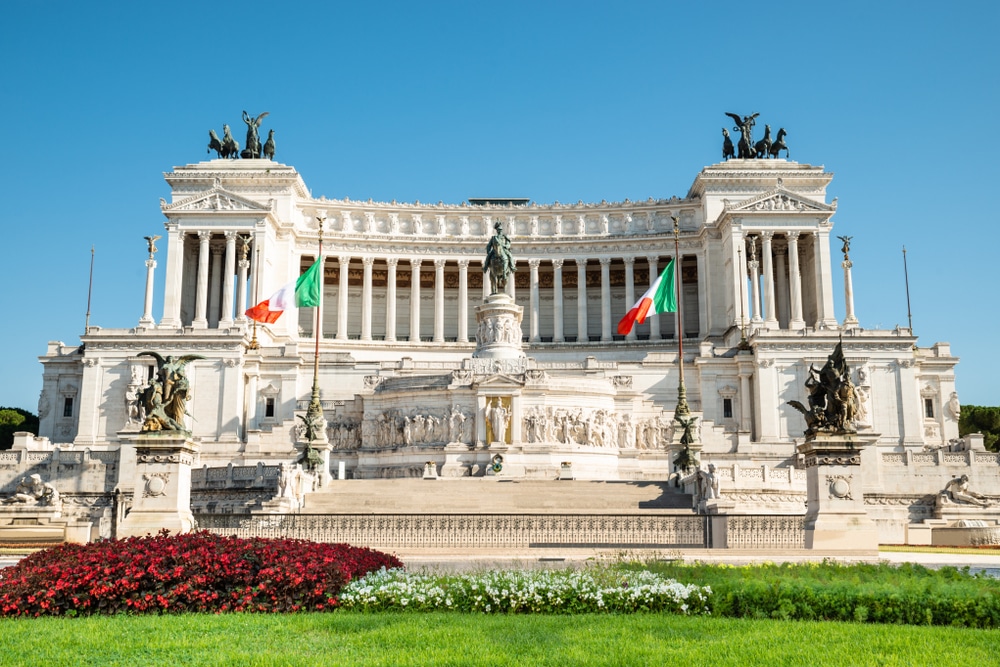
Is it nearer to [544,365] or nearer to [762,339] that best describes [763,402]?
[762,339]

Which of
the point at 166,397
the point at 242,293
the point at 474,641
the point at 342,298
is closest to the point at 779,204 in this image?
the point at 342,298

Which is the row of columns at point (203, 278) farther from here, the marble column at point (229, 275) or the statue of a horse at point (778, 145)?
the statue of a horse at point (778, 145)

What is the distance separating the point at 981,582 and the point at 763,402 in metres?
55.0

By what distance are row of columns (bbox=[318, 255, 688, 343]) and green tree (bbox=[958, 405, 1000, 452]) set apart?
29.3 meters

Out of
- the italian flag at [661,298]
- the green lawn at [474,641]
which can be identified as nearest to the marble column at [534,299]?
the italian flag at [661,298]

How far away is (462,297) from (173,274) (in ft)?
86.8

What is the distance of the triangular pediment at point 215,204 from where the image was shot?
86.3 meters

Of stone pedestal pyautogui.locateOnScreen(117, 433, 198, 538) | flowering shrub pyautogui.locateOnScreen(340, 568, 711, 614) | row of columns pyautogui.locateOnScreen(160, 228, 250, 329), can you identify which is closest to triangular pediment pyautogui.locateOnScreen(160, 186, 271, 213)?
row of columns pyautogui.locateOnScreen(160, 228, 250, 329)

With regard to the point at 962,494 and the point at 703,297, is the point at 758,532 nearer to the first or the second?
the point at 962,494

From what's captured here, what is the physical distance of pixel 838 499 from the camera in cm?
2970

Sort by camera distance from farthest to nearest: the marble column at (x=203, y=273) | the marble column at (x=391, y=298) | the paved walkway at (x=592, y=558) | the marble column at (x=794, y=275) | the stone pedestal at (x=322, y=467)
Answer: the marble column at (x=391, y=298) → the marble column at (x=794, y=275) → the marble column at (x=203, y=273) → the stone pedestal at (x=322, y=467) → the paved walkway at (x=592, y=558)

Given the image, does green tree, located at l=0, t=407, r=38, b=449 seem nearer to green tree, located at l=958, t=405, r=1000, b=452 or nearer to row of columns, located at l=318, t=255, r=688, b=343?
row of columns, located at l=318, t=255, r=688, b=343

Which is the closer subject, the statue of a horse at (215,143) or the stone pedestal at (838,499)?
the stone pedestal at (838,499)

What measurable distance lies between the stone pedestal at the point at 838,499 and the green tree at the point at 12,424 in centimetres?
7048
